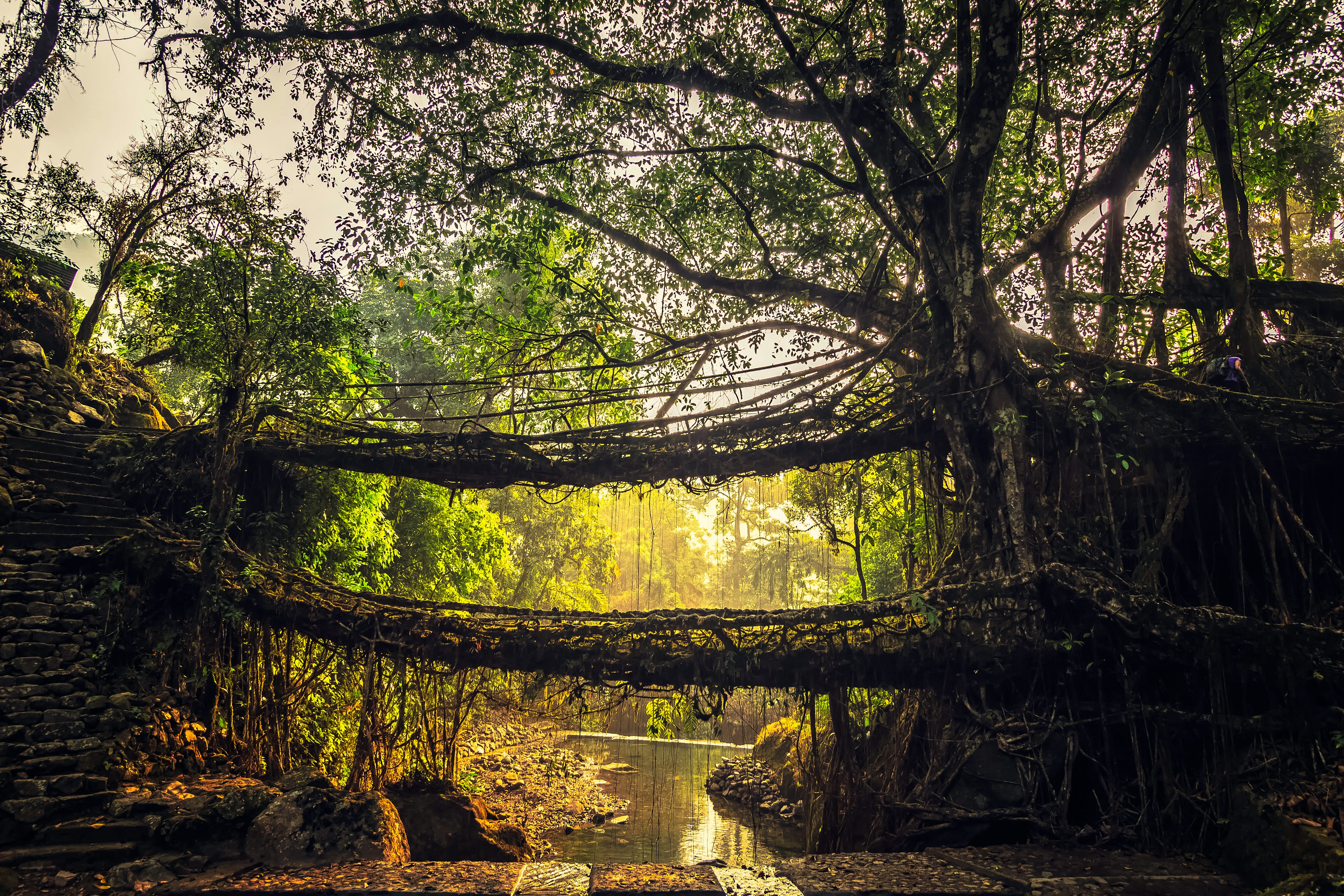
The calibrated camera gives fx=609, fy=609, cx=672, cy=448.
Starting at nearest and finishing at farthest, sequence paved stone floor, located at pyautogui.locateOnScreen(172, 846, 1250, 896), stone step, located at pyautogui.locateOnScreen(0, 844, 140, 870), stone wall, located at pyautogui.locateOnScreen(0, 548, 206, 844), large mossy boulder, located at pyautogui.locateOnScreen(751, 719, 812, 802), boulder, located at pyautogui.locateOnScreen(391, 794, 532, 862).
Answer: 1. paved stone floor, located at pyautogui.locateOnScreen(172, 846, 1250, 896)
2. stone step, located at pyautogui.locateOnScreen(0, 844, 140, 870)
3. stone wall, located at pyautogui.locateOnScreen(0, 548, 206, 844)
4. boulder, located at pyautogui.locateOnScreen(391, 794, 532, 862)
5. large mossy boulder, located at pyautogui.locateOnScreen(751, 719, 812, 802)

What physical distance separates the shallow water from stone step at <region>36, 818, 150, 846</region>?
451 cm

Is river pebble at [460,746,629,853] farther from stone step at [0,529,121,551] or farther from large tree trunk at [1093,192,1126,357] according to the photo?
large tree trunk at [1093,192,1126,357]

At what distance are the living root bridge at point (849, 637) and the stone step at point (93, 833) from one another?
5.43 ft

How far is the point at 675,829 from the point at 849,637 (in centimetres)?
711

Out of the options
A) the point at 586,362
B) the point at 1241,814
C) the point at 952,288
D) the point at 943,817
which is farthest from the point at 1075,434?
the point at 586,362

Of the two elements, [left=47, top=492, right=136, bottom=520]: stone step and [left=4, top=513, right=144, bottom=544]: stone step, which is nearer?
[left=4, top=513, right=144, bottom=544]: stone step

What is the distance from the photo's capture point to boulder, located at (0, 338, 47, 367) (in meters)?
9.64

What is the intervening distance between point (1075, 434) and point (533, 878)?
5.09 meters

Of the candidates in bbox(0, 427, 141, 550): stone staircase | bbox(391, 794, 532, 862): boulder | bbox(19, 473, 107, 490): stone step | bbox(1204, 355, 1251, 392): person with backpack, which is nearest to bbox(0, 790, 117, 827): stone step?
bbox(391, 794, 532, 862): boulder

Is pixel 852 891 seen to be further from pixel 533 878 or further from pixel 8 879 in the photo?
pixel 8 879

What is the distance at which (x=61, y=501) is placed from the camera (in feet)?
24.5

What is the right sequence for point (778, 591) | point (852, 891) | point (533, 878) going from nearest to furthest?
point (852, 891)
point (533, 878)
point (778, 591)

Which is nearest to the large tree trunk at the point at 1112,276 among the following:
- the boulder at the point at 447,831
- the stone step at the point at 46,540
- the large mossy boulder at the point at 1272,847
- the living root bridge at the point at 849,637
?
the living root bridge at the point at 849,637

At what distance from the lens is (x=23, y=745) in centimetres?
497
